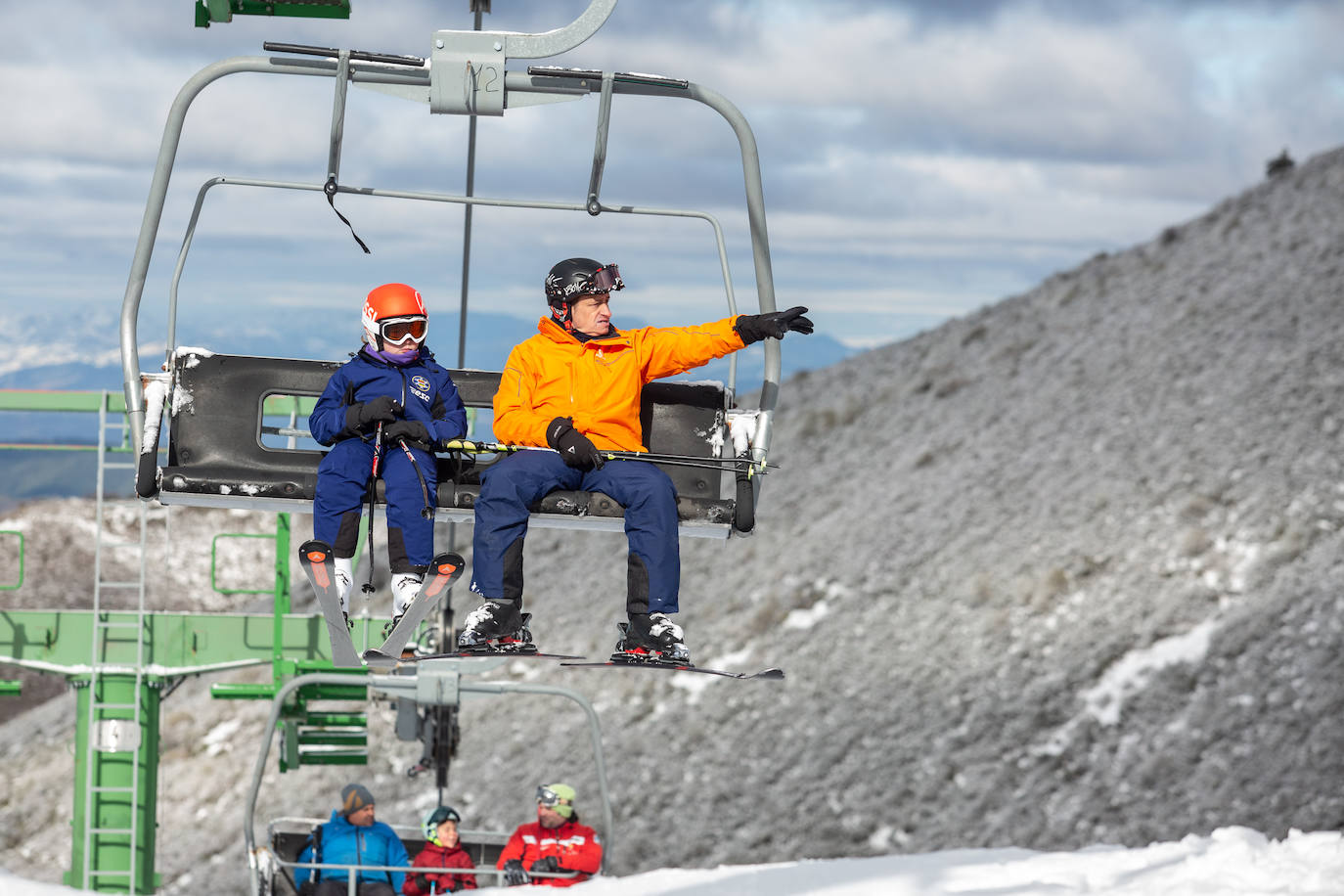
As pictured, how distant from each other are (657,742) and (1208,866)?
54.5 ft

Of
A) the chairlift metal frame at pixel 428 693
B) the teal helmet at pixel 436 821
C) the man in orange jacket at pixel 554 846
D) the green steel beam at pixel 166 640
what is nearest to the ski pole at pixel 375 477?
the chairlift metal frame at pixel 428 693

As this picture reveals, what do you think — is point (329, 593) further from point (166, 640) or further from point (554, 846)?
point (166, 640)

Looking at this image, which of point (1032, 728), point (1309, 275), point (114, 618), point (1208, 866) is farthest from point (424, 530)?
point (1309, 275)

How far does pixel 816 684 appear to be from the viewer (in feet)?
81.9

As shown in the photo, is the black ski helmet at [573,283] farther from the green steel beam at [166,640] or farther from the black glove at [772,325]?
the green steel beam at [166,640]

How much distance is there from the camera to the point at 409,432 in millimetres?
6309

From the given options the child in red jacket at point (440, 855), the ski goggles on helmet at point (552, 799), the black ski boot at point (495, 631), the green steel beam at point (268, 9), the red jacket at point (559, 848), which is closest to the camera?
the black ski boot at point (495, 631)

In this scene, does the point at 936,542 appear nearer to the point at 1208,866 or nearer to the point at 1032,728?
the point at 1032,728

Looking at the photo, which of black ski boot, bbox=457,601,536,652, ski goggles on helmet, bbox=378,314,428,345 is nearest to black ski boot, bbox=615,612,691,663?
black ski boot, bbox=457,601,536,652

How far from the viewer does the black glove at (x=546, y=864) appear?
39.0 ft

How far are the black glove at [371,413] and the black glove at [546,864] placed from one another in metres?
6.37

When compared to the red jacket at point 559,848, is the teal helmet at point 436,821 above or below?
above

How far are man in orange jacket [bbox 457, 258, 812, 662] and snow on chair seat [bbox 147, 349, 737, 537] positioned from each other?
14cm

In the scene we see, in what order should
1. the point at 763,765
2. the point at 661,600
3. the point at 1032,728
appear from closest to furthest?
the point at 661,600 < the point at 1032,728 < the point at 763,765
